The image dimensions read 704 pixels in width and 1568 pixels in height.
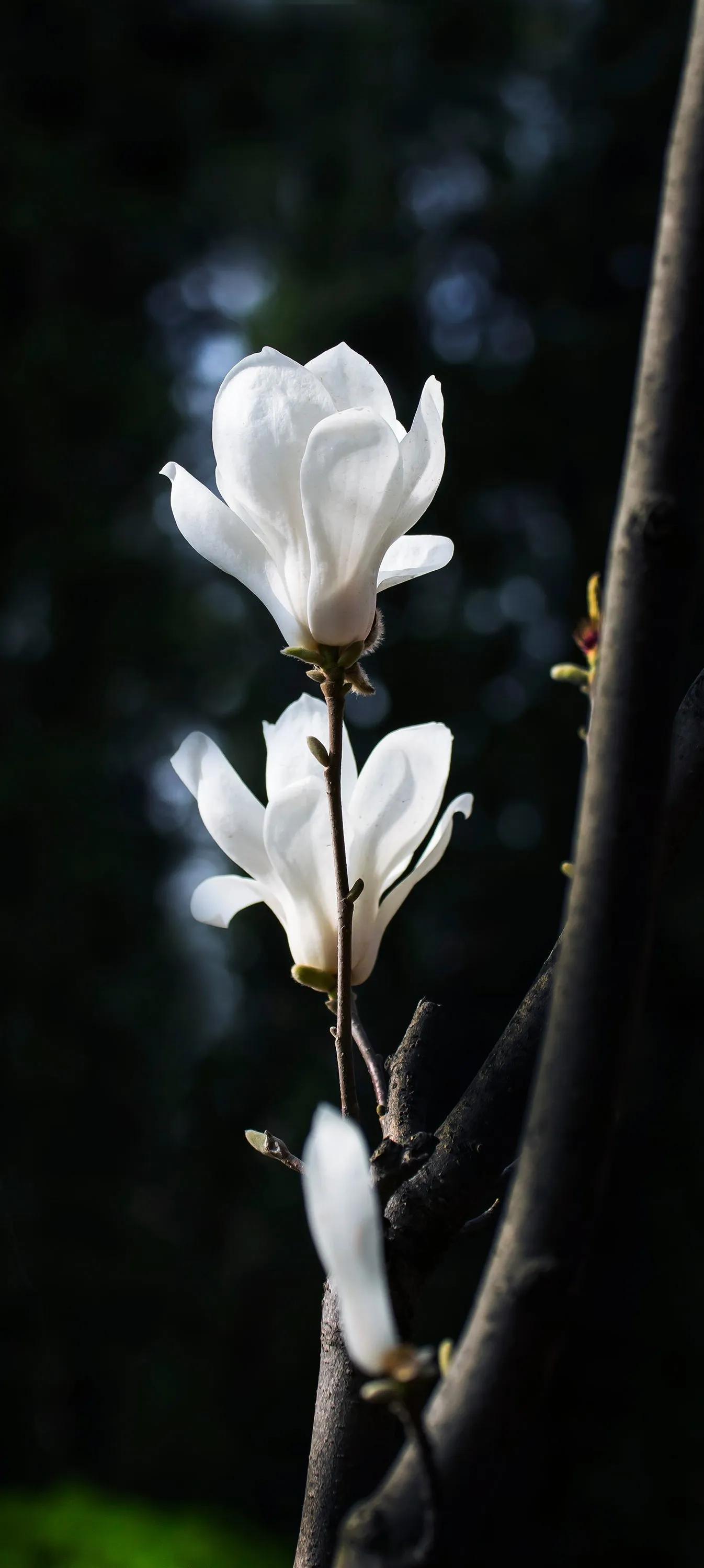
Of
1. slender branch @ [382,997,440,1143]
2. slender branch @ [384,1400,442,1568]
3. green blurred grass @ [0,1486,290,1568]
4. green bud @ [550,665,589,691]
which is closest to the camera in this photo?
slender branch @ [384,1400,442,1568]

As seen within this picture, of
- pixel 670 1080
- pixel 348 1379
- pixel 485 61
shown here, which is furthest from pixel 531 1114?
pixel 485 61

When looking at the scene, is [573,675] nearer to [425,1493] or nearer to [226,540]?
[226,540]

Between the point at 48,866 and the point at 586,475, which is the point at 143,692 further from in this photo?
the point at 586,475

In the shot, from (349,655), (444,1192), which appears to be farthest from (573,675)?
(444,1192)

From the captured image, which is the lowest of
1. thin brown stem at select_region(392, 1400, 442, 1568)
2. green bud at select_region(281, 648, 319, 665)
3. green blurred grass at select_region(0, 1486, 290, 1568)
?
green blurred grass at select_region(0, 1486, 290, 1568)

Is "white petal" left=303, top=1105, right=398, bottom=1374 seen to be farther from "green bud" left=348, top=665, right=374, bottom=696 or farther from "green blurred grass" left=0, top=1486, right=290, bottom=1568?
"green blurred grass" left=0, top=1486, right=290, bottom=1568

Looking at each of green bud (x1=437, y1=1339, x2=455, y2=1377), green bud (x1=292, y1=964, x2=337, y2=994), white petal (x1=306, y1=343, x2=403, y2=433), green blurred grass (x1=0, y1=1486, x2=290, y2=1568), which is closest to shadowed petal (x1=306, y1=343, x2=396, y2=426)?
white petal (x1=306, y1=343, x2=403, y2=433)
